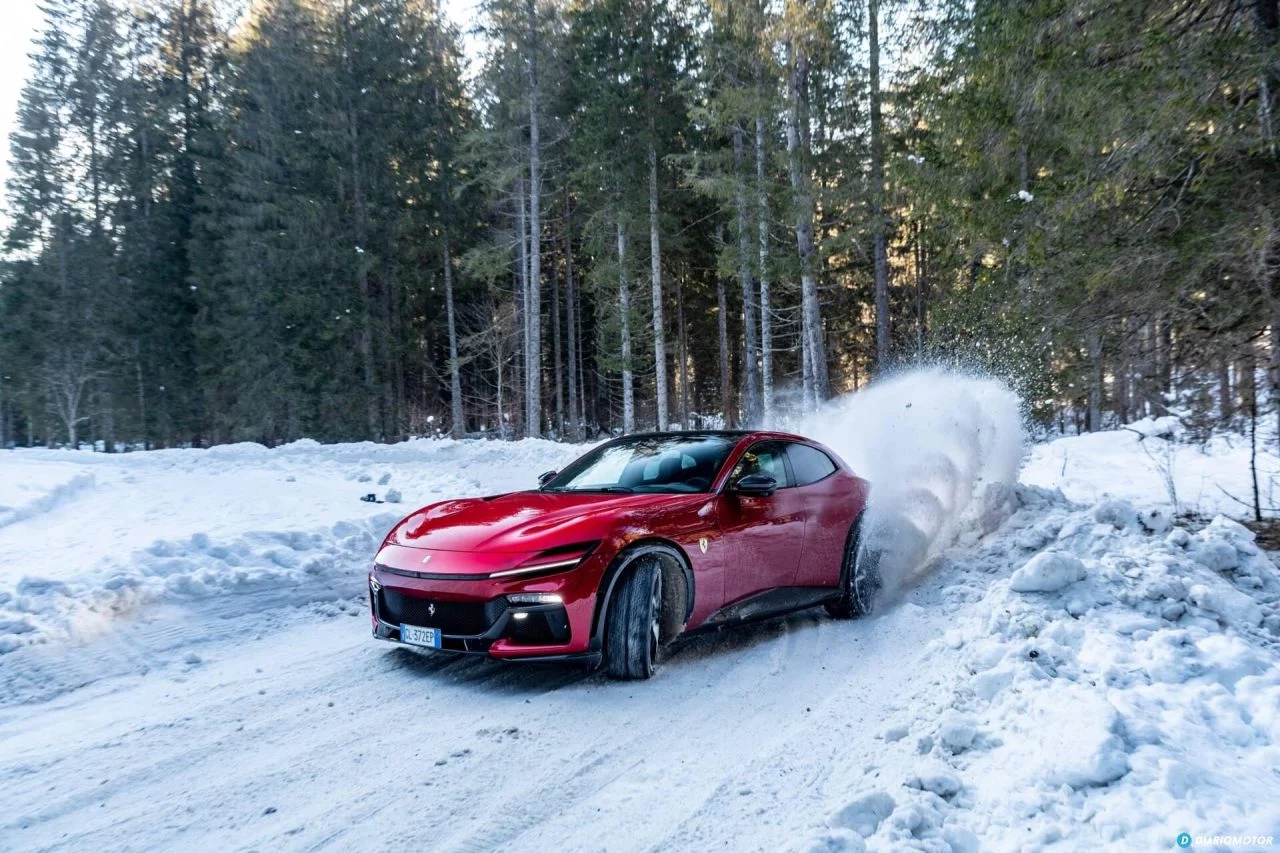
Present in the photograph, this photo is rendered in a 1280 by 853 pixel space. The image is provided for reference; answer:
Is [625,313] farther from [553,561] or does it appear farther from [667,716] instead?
[667,716]

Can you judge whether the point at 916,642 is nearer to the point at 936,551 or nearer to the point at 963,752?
the point at 963,752

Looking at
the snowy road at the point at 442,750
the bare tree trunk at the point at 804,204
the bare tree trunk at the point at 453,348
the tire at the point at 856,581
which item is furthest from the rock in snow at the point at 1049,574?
the bare tree trunk at the point at 453,348

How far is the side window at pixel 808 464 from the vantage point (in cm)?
632

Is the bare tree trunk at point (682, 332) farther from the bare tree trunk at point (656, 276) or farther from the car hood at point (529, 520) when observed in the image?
the car hood at point (529, 520)

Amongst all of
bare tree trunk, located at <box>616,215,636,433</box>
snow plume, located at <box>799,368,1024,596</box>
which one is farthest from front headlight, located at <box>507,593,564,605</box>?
bare tree trunk, located at <box>616,215,636,433</box>

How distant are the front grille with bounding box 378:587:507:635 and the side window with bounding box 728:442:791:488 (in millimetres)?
2086

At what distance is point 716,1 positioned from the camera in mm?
16500

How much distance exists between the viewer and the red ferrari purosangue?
4406mm

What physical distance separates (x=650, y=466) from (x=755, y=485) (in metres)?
0.85

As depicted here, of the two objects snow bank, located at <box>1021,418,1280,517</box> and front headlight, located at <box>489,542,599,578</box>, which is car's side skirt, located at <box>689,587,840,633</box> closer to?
front headlight, located at <box>489,542,599,578</box>

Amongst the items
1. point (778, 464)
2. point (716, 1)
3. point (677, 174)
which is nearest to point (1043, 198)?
point (778, 464)

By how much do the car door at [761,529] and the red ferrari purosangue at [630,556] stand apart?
12 millimetres

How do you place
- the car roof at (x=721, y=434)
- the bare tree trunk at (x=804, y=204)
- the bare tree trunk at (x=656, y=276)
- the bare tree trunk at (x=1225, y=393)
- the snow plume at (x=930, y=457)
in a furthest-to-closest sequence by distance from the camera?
the bare tree trunk at (x=656, y=276) < the bare tree trunk at (x=804, y=204) < the snow plume at (x=930, y=457) < the bare tree trunk at (x=1225, y=393) < the car roof at (x=721, y=434)

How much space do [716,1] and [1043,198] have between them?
36.4 ft
